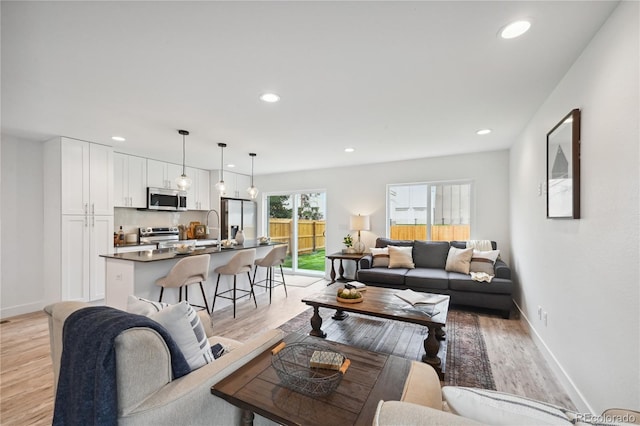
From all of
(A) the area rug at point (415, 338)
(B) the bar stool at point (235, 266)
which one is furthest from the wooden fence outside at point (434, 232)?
(B) the bar stool at point (235, 266)

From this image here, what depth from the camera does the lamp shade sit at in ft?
17.1

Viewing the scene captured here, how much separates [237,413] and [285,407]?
1.38ft

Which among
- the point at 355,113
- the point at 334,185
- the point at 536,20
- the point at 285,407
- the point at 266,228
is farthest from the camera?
the point at 266,228

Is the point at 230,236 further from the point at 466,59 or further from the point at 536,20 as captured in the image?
the point at 536,20

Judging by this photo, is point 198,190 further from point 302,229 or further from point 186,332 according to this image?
point 186,332

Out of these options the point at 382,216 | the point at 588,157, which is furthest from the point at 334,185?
the point at 588,157

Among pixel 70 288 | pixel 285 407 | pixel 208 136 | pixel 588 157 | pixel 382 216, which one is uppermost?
pixel 208 136

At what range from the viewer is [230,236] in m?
5.97

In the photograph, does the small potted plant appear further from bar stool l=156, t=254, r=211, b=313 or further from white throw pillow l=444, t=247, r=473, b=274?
bar stool l=156, t=254, r=211, b=313

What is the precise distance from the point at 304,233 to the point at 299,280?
123 centimetres

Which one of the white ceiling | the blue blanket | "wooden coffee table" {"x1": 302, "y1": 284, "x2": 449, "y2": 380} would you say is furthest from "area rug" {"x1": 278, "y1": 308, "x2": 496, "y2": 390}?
the white ceiling

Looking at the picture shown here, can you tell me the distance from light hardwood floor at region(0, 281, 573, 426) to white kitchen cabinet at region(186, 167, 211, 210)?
2733 mm

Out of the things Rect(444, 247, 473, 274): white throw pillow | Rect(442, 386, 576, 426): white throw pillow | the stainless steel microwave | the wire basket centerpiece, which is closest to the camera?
Rect(442, 386, 576, 426): white throw pillow

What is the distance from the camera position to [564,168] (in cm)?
203
